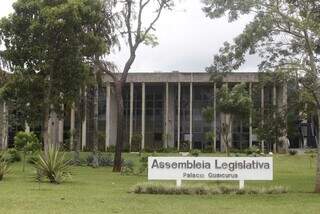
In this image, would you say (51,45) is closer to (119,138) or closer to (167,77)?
(119,138)

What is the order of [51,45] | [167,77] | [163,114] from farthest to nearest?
[163,114], [167,77], [51,45]

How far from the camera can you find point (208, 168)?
20.4 m

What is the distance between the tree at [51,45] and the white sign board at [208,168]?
31.9 ft

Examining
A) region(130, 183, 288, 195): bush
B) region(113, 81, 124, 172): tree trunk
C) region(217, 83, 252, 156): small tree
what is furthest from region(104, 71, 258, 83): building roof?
region(130, 183, 288, 195): bush

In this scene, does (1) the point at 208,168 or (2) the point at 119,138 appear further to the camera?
(2) the point at 119,138

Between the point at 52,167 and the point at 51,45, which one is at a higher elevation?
the point at 51,45

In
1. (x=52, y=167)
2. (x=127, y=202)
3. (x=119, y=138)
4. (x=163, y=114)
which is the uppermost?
(x=163, y=114)

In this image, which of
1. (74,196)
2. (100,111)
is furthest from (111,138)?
(74,196)

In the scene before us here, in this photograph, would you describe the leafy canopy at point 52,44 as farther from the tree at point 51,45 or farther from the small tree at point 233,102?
the small tree at point 233,102

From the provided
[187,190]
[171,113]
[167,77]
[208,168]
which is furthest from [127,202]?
[171,113]

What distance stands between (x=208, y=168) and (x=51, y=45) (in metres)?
12.6

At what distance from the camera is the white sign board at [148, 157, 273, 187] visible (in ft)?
66.8

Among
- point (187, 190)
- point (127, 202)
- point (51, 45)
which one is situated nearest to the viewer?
point (127, 202)

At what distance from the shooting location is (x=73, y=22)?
96.1 feet
